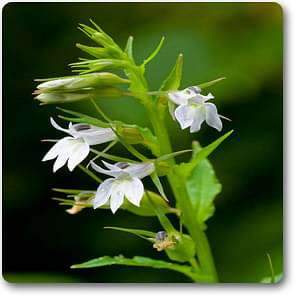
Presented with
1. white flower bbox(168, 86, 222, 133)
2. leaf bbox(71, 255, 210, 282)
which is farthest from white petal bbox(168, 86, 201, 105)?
leaf bbox(71, 255, 210, 282)

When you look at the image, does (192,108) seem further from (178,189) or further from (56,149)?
(56,149)

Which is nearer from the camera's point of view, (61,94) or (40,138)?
(61,94)

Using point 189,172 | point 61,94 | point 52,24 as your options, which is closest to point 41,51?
point 52,24

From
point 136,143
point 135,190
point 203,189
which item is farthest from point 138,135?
point 203,189

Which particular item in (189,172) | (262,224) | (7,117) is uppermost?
(7,117)

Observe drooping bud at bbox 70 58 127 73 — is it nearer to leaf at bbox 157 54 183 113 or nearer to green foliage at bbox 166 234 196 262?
leaf at bbox 157 54 183 113

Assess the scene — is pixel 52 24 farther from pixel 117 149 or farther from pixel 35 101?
pixel 117 149
